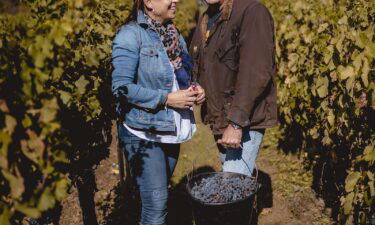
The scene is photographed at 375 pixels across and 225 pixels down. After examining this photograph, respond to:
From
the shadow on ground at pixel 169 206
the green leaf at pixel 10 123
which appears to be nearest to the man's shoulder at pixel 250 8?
the green leaf at pixel 10 123

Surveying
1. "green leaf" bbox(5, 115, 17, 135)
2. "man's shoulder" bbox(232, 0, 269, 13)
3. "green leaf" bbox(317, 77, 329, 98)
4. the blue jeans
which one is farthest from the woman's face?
"green leaf" bbox(317, 77, 329, 98)

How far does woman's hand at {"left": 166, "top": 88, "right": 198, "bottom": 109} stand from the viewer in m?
2.87

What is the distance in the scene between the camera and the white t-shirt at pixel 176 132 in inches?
115

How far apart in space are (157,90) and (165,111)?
0.55 ft

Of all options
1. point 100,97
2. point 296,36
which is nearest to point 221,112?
point 100,97

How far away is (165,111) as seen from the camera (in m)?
2.92

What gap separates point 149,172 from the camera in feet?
9.46

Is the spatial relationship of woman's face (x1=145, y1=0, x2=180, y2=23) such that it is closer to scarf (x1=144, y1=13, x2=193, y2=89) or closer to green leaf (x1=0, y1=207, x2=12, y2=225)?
scarf (x1=144, y1=13, x2=193, y2=89)

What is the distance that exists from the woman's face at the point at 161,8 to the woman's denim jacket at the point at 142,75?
3.4 inches

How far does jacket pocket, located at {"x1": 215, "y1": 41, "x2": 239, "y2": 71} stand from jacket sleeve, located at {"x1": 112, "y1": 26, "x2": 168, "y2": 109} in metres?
0.55

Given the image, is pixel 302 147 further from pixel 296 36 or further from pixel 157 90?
pixel 157 90

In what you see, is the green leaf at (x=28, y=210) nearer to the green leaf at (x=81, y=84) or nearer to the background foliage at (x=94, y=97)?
the background foliage at (x=94, y=97)

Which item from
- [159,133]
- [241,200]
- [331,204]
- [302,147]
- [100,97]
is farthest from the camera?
[302,147]

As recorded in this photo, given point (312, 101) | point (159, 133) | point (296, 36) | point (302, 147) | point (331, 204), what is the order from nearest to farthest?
point (159, 133) → point (331, 204) → point (312, 101) → point (296, 36) → point (302, 147)
